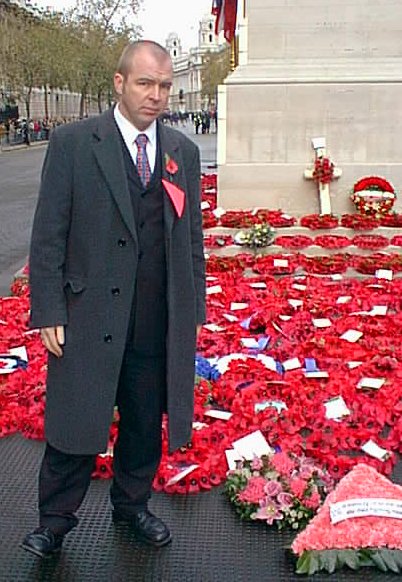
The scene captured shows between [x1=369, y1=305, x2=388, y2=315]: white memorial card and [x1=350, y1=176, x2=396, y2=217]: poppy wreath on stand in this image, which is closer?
[x1=369, y1=305, x2=388, y2=315]: white memorial card

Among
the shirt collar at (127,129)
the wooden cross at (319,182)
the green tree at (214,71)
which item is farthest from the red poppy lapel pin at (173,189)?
the green tree at (214,71)

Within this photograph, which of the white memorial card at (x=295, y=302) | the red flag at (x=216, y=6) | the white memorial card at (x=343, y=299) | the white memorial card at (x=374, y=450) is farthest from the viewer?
the red flag at (x=216, y=6)

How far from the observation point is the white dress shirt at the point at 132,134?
320 centimetres

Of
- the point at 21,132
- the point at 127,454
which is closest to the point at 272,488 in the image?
the point at 127,454

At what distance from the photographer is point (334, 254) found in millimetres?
9758

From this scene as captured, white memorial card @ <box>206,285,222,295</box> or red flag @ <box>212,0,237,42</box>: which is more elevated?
red flag @ <box>212,0,237,42</box>

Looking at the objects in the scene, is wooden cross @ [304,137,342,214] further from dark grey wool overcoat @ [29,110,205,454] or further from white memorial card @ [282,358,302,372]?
dark grey wool overcoat @ [29,110,205,454]

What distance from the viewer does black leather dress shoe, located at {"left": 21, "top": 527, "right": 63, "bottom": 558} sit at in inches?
140

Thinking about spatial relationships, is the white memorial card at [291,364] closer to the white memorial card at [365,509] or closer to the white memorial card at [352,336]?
the white memorial card at [352,336]

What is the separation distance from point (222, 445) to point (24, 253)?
294 inches

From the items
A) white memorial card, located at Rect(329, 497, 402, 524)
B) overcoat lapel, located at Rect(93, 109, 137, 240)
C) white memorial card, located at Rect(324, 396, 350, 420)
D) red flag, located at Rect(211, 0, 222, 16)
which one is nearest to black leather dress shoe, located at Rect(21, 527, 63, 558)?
white memorial card, located at Rect(329, 497, 402, 524)

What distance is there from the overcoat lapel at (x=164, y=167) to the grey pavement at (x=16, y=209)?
5.78 m

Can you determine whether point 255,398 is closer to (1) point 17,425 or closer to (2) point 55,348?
(1) point 17,425

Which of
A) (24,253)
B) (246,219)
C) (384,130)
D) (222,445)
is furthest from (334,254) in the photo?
(222,445)
